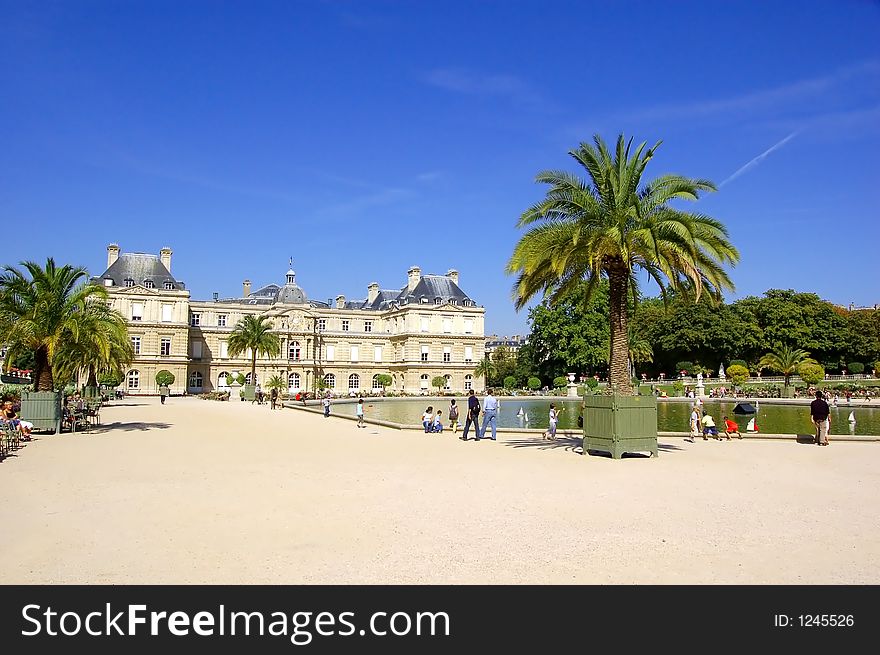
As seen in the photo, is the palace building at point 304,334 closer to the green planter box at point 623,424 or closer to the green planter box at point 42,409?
the green planter box at point 42,409

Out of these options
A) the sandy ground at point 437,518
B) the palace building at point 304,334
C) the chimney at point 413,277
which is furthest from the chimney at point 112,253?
the sandy ground at point 437,518

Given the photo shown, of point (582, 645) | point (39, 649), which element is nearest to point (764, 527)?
point (582, 645)

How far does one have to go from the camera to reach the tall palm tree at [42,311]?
20.1 metres

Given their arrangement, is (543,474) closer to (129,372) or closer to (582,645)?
(582,645)

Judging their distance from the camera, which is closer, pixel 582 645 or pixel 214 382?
pixel 582 645

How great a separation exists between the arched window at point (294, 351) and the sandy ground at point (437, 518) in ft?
→ 204

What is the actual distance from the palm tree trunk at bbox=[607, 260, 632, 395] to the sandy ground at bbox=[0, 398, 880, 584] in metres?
1.76

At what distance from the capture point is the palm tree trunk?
15695 millimetres

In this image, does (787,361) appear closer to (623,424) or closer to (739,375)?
(739,375)

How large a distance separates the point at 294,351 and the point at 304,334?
84.8 inches

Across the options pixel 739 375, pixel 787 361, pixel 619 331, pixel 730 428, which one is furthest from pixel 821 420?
pixel 787 361

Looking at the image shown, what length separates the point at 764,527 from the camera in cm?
802

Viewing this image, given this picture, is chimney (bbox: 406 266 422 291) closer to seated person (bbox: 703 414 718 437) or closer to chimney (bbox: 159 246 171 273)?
chimney (bbox: 159 246 171 273)

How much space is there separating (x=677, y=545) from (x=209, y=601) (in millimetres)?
4501
